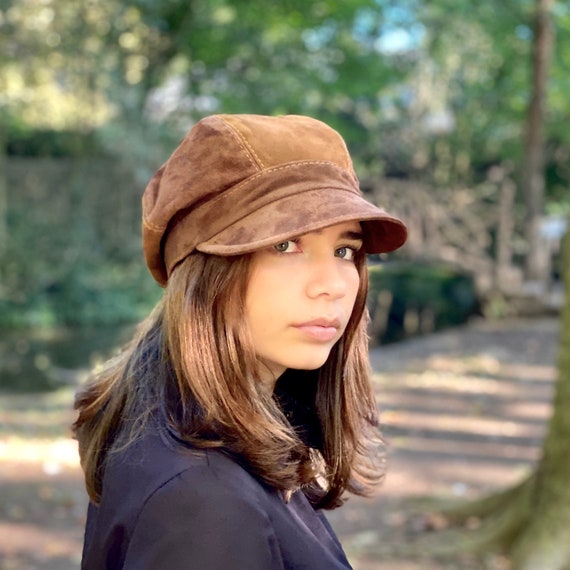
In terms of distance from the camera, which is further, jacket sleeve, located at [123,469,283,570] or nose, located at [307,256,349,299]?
nose, located at [307,256,349,299]

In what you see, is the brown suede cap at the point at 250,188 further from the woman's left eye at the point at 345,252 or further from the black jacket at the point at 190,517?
the black jacket at the point at 190,517

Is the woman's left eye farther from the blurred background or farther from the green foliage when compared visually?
the green foliage

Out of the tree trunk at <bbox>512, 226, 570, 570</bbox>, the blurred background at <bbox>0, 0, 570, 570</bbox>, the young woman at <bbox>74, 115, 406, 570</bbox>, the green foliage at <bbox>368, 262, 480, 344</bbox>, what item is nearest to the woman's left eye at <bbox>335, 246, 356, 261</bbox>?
the young woman at <bbox>74, 115, 406, 570</bbox>

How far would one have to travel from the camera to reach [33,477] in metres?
6.12

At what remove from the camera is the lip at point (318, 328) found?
1.31m

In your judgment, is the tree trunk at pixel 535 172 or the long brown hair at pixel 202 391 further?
the tree trunk at pixel 535 172

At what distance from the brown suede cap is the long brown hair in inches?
2.1

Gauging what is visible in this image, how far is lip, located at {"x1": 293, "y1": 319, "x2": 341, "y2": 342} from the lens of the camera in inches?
51.5

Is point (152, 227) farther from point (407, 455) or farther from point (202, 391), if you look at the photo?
point (407, 455)

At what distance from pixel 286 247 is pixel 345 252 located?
0.14 metres

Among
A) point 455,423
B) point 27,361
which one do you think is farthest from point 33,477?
point 27,361

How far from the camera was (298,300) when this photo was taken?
4.25ft

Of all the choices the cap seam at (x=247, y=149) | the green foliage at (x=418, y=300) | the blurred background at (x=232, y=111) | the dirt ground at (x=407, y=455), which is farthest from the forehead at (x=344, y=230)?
the green foliage at (x=418, y=300)

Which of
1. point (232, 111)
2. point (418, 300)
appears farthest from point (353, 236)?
point (418, 300)
